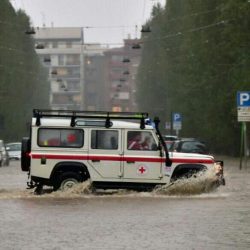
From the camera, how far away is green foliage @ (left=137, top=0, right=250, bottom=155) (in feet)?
164

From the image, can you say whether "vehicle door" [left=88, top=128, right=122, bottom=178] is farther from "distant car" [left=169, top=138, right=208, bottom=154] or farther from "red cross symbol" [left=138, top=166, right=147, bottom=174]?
"distant car" [left=169, top=138, right=208, bottom=154]

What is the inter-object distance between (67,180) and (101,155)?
1066mm

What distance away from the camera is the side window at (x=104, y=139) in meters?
21.5

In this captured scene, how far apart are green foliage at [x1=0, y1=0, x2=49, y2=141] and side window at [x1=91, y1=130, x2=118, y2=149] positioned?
51222 mm

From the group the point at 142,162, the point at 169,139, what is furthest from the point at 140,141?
the point at 169,139

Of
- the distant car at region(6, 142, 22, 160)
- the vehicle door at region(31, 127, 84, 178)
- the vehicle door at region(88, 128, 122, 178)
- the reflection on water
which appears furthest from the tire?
the distant car at region(6, 142, 22, 160)

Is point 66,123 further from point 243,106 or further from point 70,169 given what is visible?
point 243,106

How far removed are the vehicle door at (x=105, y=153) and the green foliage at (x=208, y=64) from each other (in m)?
24.3

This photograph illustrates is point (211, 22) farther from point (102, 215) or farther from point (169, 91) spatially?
point (102, 215)

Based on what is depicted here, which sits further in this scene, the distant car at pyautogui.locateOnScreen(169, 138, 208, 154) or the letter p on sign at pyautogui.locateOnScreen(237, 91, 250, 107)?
the distant car at pyautogui.locateOnScreen(169, 138, 208, 154)

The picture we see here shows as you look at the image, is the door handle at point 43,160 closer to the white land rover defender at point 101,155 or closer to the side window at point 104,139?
the white land rover defender at point 101,155

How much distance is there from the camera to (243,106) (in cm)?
3741

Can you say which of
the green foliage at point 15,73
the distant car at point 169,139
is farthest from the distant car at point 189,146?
the green foliage at point 15,73

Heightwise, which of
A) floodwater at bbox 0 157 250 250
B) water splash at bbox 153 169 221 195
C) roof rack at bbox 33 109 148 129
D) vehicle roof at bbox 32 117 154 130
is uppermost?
roof rack at bbox 33 109 148 129
